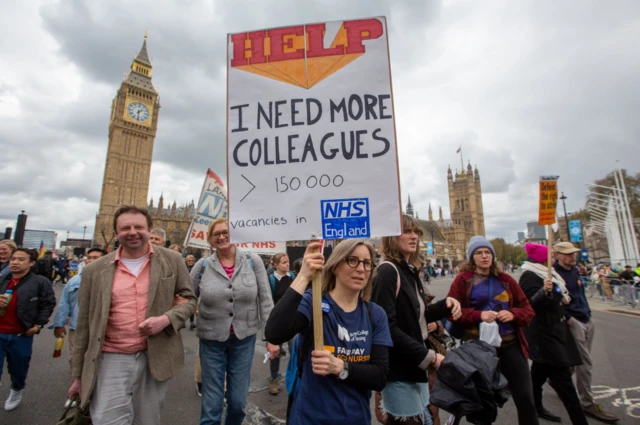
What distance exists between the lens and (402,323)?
2.43m

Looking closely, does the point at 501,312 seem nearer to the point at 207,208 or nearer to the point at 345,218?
the point at 345,218

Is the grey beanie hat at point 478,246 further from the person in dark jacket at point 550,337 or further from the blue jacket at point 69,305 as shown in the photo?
the blue jacket at point 69,305

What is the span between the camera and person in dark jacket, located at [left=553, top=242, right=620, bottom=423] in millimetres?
3852

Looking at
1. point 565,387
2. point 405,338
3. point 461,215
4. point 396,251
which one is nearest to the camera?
point 405,338

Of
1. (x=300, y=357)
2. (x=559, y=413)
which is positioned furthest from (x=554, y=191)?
(x=300, y=357)

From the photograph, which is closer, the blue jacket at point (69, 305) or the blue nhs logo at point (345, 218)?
the blue nhs logo at point (345, 218)

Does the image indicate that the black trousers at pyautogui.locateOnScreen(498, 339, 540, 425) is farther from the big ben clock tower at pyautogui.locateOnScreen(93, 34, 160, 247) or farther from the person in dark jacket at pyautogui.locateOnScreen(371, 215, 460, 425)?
the big ben clock tower at pyautogui.locateOnScreen(93, 34, 160, 247)

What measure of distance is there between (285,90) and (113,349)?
2127 millimetres

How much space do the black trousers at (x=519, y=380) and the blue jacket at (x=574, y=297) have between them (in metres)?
1.77

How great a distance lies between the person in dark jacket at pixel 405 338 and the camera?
2.26m

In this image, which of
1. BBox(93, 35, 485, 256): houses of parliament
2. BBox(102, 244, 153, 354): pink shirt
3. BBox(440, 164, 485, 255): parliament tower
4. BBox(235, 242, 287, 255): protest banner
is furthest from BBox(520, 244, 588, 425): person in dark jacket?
BBox(440, 164, 485, 255): parliament tower

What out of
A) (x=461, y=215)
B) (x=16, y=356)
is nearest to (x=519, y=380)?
(x=16, y=356)

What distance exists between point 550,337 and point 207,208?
6505 millimetres

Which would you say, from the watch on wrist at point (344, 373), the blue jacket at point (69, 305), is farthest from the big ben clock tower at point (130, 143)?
the watch on wrist at point (344, 373)
